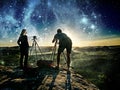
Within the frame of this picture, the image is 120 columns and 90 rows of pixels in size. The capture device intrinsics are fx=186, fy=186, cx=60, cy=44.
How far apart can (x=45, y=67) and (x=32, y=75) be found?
87.3 inches

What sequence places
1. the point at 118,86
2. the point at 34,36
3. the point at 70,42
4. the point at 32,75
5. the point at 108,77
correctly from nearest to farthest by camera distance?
1. the point at 32,75
2. the point at 70,42
3. the point at 34,36
4. the point at 118,86
5. the point at 108,77

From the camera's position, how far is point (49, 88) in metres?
8.19

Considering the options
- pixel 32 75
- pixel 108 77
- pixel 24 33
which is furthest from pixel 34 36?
pixel 108 77

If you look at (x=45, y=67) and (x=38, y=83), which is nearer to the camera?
(x=38, y=83)

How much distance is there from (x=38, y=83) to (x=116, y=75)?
1853cm

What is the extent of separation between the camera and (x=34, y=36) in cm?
1487

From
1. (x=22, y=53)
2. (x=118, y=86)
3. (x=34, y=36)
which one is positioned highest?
(x=34, y=36)

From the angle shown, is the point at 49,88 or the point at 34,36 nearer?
the point at 49,88

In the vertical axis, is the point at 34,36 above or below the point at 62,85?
above

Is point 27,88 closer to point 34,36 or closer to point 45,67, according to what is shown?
point 45,67

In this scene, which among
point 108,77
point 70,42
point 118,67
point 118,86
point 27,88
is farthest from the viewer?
point 118,67

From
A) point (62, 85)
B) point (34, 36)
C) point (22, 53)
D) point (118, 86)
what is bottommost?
point (118, 86)

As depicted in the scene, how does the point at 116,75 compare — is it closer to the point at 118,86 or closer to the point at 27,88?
→ the point at 118,86

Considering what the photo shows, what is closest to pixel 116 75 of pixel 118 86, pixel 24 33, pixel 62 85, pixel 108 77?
pixel 108 77
